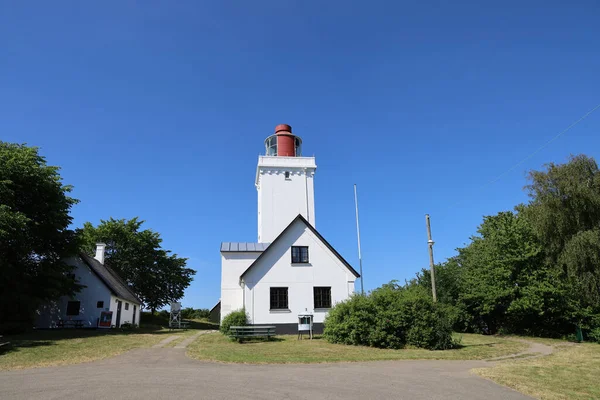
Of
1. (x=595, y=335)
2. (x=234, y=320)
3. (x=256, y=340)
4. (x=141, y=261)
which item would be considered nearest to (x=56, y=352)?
(x=256, y=340)

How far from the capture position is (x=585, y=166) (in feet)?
79.5

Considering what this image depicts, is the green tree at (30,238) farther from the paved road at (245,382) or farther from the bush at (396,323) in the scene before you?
the bush at (396,323)

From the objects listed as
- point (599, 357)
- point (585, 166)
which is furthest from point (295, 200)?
point (599, 357)

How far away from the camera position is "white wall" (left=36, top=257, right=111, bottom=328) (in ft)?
98.5

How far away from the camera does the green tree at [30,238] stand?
2386 centimetres

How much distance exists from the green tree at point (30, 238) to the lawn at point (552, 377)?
2363 centimetres

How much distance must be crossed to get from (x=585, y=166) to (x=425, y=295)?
520 inches

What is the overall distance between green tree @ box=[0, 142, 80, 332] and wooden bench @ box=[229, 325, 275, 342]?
1299cm

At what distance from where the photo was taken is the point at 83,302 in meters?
30.7

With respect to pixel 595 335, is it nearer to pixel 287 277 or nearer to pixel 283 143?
pixel 287 277

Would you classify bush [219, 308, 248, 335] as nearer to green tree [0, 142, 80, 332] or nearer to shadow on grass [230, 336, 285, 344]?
shadow on grass [230, 336, 285, 344]

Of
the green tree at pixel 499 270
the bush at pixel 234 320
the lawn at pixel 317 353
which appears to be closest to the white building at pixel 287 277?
the bush at pixel 234 320

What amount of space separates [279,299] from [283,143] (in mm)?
15389

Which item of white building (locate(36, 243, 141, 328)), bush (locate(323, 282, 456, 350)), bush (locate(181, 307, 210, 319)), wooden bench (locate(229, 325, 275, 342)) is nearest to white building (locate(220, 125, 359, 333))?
wooden bench (locate(229, 325, 275, 342))
